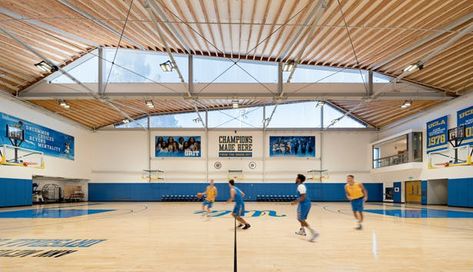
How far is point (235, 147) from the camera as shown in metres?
35.5

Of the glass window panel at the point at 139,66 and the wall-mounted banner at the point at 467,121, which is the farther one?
the glass window panel at the point at 139,66

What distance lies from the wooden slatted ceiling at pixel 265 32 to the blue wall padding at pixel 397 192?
1167 cm

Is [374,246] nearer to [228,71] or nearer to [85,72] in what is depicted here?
[228,71]

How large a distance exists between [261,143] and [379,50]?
57.8 ft

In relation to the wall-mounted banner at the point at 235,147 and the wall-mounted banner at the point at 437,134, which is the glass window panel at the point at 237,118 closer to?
the wall-mounted banner at the point at 235,147

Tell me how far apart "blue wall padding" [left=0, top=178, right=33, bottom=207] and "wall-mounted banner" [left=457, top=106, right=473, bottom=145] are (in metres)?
28.9

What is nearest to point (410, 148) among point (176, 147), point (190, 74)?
point (190, 74)

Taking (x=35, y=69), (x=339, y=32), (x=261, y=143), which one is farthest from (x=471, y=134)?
(x=35, y=69)

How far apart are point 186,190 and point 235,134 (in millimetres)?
7134

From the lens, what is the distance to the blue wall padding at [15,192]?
74.8ft

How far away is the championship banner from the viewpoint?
35438mm

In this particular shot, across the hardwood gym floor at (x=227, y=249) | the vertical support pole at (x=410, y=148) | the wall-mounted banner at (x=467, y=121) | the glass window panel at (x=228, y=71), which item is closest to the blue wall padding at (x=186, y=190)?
the vertical support pole at (x=410, y=148)

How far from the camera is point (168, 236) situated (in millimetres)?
10359

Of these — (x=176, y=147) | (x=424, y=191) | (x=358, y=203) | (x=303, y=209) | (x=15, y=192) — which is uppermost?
(x=176, y=147)
